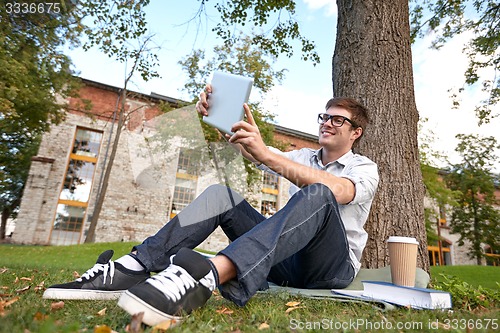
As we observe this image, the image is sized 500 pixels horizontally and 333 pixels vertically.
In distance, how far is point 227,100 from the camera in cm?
140

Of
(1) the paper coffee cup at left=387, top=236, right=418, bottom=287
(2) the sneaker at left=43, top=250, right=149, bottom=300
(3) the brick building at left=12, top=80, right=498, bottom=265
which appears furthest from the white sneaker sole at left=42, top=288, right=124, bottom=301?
(3) the brick building at left=12, top=80, right=498, bottom=265

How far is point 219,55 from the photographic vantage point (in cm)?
988

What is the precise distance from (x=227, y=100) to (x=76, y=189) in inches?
536

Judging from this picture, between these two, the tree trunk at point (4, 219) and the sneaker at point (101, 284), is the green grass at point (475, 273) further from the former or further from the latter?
the tree trunk at point (4, 219)

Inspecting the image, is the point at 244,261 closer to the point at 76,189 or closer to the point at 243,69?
the point at 243,69

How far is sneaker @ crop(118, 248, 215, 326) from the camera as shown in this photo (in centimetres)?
106

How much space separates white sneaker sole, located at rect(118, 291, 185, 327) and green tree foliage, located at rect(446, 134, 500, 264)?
20.3m

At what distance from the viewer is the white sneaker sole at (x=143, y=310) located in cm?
105

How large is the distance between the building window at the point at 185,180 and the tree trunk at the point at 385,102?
147 cm

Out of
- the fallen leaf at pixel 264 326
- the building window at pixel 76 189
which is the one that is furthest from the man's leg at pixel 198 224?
the building window at pixel 76 189

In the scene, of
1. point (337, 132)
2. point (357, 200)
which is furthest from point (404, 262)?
point (337, 132)

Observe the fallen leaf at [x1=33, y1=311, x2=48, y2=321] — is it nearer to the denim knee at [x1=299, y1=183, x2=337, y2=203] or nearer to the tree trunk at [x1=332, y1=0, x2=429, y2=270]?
the denim knee at [x1=299, y1=183, x2=337, y2=203]

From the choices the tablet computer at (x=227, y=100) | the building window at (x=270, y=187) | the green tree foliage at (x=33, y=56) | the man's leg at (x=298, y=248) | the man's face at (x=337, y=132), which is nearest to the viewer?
the man's leg at (x=298, y=248)

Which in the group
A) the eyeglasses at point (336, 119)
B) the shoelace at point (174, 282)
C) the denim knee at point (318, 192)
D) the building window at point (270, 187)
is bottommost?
the shoelace at point (174, 282)
